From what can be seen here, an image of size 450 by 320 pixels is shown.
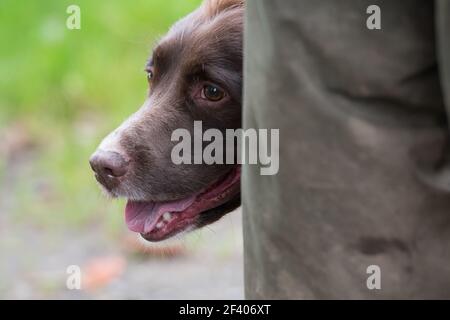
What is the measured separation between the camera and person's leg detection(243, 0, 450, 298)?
2.21 meters

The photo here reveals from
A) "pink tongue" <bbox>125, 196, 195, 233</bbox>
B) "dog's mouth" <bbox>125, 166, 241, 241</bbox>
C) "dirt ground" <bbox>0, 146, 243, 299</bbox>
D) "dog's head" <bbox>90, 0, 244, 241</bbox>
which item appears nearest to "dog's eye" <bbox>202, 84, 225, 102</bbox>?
"dog's head" <bbox>90, 0, 244, 241</bbox>

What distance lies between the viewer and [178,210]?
3912 mm

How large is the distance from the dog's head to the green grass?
324cm

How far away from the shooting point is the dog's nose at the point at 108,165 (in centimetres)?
370

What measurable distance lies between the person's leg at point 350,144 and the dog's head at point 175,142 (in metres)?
1.36

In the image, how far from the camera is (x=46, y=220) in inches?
273

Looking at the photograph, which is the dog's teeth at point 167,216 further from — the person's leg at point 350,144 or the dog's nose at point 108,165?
the person's leg at point 350,144

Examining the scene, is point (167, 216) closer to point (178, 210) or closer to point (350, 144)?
point (178, 210)

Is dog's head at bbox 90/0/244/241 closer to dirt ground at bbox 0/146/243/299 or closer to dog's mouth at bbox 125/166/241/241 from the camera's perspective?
dog's mouth at bbox 125/166/241/241

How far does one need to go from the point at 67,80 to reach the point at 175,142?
448 centimetres

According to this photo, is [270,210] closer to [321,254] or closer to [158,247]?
[321,254]

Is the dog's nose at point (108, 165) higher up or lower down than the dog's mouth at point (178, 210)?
higher up

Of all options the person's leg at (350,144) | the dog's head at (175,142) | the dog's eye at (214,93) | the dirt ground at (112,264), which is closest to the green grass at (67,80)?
the dirt ground at (112,264)

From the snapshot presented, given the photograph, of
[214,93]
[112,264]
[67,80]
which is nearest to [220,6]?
[214,93]
